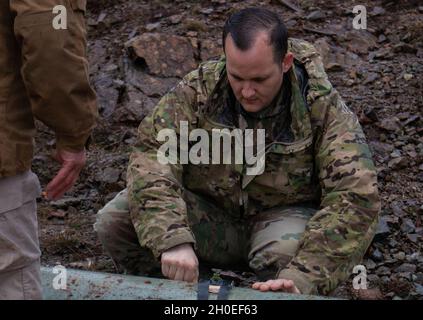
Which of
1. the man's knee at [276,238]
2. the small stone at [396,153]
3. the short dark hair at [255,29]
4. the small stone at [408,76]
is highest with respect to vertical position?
the short dark hair at [255,29]

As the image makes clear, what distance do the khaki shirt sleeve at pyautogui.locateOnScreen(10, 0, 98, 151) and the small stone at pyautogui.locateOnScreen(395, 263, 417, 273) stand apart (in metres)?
2.68

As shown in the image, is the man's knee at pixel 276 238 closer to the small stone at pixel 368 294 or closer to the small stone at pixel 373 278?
the small stone at pixel 368 294

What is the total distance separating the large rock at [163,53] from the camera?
7.31 meters

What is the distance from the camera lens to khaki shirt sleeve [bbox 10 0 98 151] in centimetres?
284

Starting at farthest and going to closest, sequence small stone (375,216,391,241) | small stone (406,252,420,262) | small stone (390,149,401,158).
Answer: small stone (390,149,401,158)
small stone (375,216,391,241)
small stone (406,252,420,262)

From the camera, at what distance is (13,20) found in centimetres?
293

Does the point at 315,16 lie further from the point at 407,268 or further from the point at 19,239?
the point at 19,239

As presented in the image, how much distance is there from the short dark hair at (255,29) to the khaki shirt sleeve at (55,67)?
113 centimetres

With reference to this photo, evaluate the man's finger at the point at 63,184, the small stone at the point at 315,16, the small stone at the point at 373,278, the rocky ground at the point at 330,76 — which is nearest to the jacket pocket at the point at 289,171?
the rocky ground at the point at 330,76

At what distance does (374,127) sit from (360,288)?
2113 millimetres

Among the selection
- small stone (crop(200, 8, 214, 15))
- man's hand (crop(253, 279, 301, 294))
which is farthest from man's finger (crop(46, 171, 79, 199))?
small stone (crop(200, 8, 214, 15))

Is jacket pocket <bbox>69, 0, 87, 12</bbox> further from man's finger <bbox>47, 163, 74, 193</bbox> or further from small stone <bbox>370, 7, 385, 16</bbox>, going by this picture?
small stone <bbox>370, 7, 385, 16</bbox>

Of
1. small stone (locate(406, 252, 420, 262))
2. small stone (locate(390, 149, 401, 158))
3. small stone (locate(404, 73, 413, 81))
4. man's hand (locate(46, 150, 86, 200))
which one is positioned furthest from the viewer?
small stone (locate(404, 73, 413, 81))
